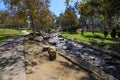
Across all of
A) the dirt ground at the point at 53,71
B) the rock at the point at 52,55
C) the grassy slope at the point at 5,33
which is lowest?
the grassy slope at the point at 5,33

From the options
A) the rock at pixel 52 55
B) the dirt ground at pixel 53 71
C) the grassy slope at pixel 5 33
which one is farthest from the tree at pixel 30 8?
the dirt ground at pixel 53 71

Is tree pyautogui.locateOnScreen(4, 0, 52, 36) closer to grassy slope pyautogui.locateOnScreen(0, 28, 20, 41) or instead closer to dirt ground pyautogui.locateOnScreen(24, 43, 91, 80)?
grassy slope pyautogui.locateOnScreen(0, 28, 20, 41)

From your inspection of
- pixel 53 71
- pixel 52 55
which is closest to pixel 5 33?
pixel 52 55

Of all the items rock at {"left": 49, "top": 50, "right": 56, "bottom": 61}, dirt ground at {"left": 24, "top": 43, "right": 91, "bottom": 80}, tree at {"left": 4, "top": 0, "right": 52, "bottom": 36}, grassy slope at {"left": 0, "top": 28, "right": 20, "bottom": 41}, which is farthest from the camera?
grassy slope at {"left": 0, "top": 28, "right": 20, "bottom": 41}

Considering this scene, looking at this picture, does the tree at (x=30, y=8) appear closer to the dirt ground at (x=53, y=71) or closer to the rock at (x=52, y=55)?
the rock at (x=52, y=55)

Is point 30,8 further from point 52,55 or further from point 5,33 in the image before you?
point 5,33

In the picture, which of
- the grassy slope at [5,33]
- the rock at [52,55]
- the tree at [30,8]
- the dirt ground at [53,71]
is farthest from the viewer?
the grassy slope at [5,33]

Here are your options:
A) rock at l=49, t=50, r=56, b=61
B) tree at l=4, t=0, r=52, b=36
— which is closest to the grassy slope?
tree at l=4, t=0, r=52, b=36

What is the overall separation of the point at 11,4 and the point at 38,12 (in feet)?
13.9

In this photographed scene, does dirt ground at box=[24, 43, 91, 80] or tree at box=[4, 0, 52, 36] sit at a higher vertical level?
tree at box=[4, 0, 52, 36]

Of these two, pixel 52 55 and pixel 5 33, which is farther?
pixel 5 33

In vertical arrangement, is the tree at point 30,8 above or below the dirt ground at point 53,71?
above

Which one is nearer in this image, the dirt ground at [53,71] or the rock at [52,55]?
the dirt ground at [53,71]

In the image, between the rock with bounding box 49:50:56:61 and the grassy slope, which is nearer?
the rock with bounding box 49:50:56:61
